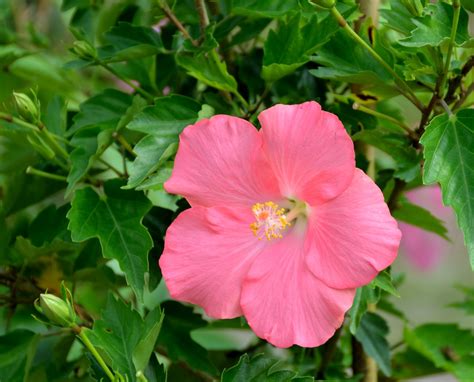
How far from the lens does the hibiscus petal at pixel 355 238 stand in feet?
2.22

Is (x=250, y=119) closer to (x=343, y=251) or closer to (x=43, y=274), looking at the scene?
(x=343, y=251)

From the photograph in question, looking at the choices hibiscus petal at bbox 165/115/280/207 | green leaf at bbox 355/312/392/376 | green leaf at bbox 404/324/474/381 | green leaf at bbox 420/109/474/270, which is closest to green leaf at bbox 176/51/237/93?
hibiscus petal at bbox 165/115/280/207

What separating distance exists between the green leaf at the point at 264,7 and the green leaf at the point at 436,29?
0.16 m

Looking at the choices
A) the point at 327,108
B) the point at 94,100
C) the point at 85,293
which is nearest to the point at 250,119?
the point at 327,108

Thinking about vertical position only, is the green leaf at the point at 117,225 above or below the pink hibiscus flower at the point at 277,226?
below

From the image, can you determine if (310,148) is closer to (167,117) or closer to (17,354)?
(167,117)

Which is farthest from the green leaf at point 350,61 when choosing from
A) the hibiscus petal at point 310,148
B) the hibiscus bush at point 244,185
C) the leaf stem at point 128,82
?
the leaf stem at point 128,82

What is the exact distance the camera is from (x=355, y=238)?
691mm

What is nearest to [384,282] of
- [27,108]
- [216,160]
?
[216,160]

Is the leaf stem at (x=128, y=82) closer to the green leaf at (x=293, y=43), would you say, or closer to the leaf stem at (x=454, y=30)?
the green leaf at (x=293, y=43)

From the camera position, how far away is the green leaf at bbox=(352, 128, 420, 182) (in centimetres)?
80

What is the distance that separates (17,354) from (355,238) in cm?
46

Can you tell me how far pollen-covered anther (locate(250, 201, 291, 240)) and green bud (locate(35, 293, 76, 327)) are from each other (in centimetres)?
19

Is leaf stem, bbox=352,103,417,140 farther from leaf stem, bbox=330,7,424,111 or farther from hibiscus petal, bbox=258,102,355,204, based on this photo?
hibiscus petal, bbox=258,102,355,204
